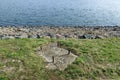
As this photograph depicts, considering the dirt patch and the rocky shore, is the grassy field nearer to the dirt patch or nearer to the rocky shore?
the dirt patch

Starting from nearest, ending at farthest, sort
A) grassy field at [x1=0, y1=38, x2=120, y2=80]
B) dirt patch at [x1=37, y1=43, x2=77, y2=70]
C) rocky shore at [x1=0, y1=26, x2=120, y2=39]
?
grassy field at [x1=0, y1=38, x2=120, y2=80] → dirt patch at [x1=37, y1=43, x2=77, y2=70] → rocky shore at [x1=0, y1=26, x2=120, y2=39]

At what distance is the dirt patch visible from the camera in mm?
11977

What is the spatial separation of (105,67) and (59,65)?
217 centimetres

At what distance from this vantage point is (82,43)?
48.7 feet

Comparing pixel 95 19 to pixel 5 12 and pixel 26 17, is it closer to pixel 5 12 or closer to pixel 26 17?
pixel 26 17

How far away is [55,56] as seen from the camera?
12.9 metres

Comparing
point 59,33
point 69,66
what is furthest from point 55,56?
Result: point 59,33

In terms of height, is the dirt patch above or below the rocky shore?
above

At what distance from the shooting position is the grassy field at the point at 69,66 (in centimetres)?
1114

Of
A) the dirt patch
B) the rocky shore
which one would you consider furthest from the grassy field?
the rocky shore

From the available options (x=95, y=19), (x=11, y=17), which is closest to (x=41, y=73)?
(x=11, y=17)

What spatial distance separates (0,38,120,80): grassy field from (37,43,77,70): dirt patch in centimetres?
28

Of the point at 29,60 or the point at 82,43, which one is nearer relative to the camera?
the point at 29,60

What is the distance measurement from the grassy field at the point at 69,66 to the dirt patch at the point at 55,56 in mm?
278
